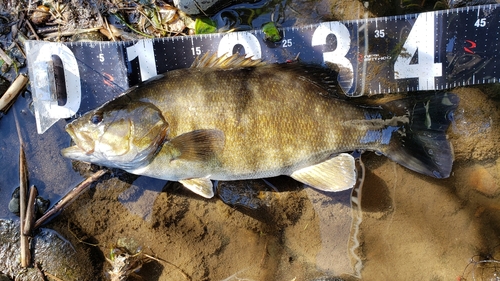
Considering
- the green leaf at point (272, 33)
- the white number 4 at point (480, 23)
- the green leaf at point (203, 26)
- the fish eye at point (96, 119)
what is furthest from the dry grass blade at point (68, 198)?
the white number 4 at point (480, 23)

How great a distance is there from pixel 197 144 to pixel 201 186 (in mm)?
423

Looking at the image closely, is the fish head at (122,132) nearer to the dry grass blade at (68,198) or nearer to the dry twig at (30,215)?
the dry grass blade at (68,198)

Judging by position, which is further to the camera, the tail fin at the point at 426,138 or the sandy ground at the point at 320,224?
the sandy ground at the point at 320,224

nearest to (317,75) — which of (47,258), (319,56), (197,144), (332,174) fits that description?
(319,56)

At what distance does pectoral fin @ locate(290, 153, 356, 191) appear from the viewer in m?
2.92

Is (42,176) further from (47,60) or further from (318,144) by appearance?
(318,144)

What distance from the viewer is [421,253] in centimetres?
319

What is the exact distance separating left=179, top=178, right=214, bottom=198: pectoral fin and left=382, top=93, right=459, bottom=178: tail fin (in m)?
1.55

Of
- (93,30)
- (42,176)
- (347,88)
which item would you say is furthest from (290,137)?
(42,176)

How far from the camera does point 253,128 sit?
2.71 meters

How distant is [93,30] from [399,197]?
3.35 metres

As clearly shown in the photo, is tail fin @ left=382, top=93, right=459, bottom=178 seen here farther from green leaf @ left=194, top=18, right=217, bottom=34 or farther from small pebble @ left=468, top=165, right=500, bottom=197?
green leaf @ left=194, top=18, right=217, bottom=34

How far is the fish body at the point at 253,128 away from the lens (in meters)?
2.65

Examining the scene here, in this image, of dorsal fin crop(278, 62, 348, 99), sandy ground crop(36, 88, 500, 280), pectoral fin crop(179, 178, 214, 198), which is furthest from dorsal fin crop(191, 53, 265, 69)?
sandy ground crop(36, 88, 500, 280)
